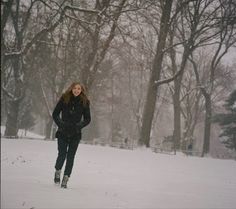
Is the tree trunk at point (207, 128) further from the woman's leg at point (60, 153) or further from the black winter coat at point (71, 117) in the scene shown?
the woman's leg at point (60, 153)

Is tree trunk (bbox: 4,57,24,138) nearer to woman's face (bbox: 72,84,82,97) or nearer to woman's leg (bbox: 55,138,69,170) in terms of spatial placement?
woman's face (bbox: 72,84,82,97)

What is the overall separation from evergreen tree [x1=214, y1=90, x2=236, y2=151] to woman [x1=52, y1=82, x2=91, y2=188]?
1454 millimetres

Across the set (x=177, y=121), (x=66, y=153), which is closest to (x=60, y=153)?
(x=66, y=153)

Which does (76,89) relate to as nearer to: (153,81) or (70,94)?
(70,94)

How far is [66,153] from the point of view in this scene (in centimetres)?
432

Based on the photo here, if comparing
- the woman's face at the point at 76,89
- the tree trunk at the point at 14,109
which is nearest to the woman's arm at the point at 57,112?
the woman's face at the point at 76,89

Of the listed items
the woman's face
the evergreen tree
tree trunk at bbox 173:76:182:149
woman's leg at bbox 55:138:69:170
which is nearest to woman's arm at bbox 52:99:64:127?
the woman's face

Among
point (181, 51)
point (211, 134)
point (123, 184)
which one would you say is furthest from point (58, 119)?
point (181, 51)

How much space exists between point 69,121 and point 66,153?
0.39 meters

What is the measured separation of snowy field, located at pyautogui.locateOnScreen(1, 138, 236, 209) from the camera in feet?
11.3

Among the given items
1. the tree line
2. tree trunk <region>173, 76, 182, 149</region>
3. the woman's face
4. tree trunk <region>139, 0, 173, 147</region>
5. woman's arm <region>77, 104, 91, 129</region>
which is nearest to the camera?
the tree line

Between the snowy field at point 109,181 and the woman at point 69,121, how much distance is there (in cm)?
18

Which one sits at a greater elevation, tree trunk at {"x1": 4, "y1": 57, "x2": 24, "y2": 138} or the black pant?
tree trunk at {"x1": 4, "y1": 57, "x2": 24, "y2": 138}

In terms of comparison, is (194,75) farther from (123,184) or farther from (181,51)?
(123,184)
